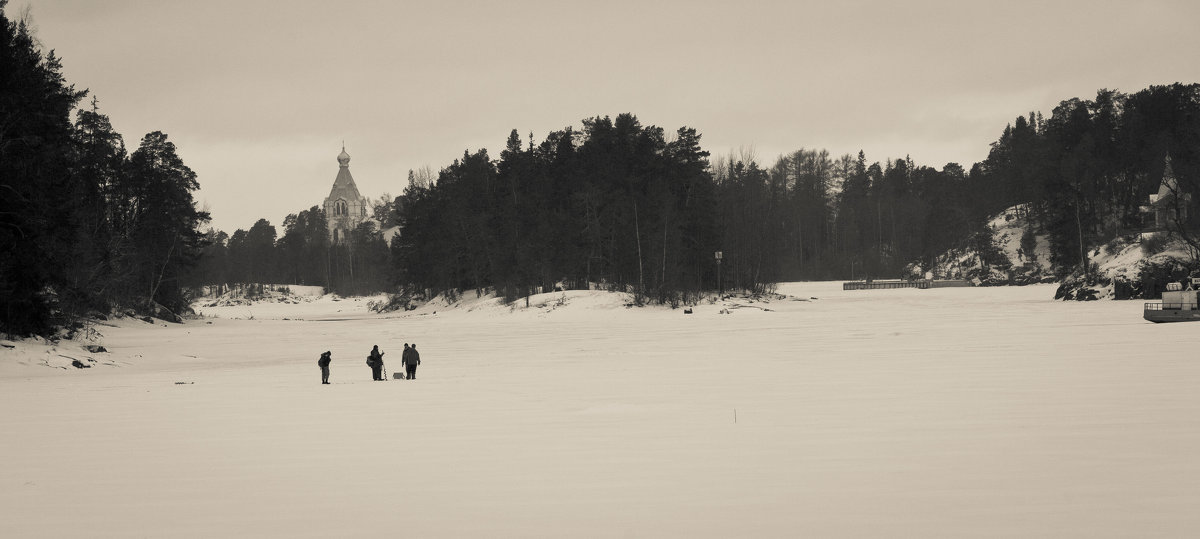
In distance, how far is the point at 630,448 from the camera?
11.5m

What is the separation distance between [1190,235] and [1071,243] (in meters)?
29.0

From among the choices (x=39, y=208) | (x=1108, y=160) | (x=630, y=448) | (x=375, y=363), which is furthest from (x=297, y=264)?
(x=630, y=448)

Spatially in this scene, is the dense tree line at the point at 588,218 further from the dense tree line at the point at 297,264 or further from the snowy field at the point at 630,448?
the dense tree line at the point at 297,264

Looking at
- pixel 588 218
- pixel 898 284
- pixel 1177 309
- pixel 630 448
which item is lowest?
pixel 630 448

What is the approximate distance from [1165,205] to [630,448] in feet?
308

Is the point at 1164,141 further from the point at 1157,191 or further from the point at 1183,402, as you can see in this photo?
the point at 1183,402

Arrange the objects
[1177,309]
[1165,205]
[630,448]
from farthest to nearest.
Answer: [1165,205]
[1177,309]
[630,448]

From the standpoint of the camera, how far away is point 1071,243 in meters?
94.6

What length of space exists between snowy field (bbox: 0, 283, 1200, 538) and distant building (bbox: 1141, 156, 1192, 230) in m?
67.8

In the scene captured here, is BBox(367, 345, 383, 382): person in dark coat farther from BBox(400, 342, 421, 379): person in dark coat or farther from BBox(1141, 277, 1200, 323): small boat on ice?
BBox(1141, 277, 1200, 323): small boat on ice

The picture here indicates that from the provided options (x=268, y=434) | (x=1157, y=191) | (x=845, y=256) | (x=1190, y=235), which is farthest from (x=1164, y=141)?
(x=268, y=434)

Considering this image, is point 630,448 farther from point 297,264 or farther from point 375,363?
point 297,264

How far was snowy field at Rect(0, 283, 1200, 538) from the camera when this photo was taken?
789 cm

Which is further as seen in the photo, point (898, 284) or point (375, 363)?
point (898, 284)
